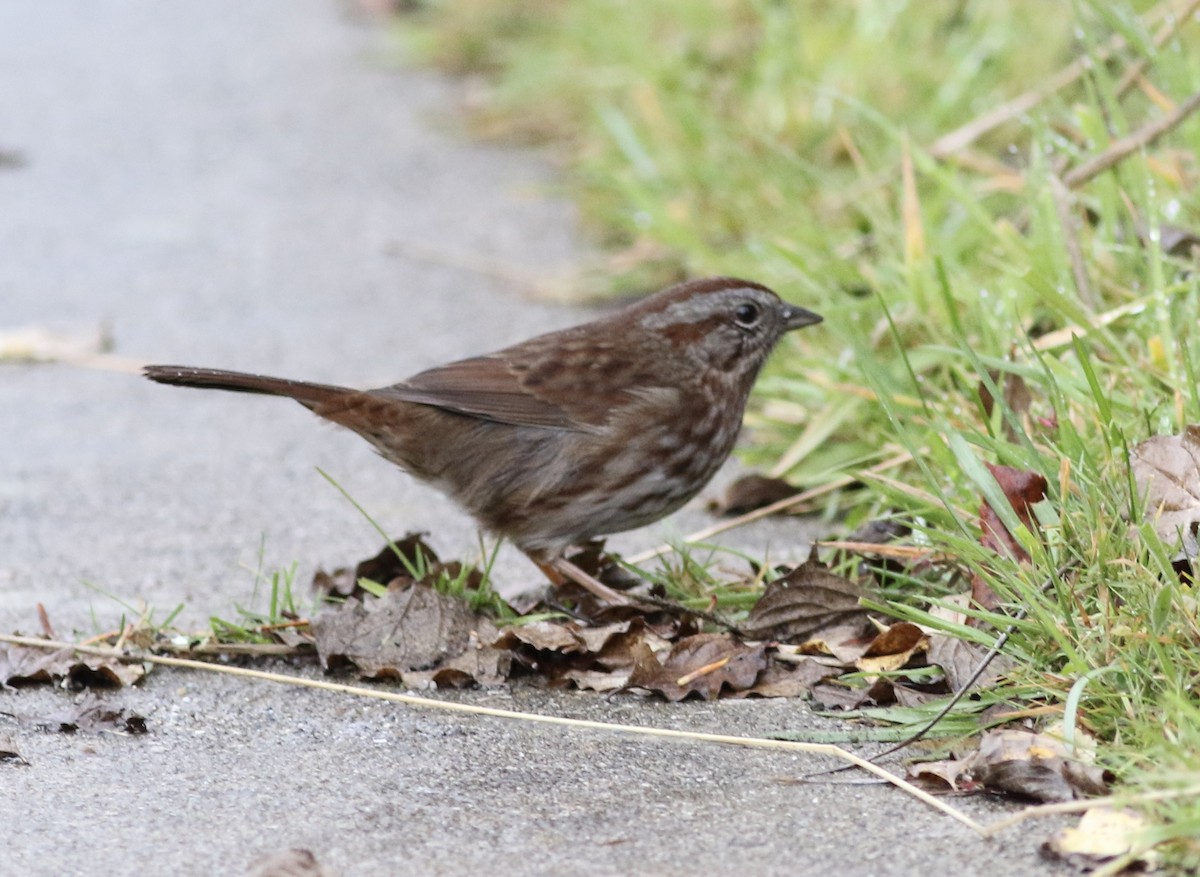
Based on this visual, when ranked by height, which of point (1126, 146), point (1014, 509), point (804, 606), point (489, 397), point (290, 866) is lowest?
point (290, 866)

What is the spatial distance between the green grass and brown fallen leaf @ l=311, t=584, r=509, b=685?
0.83 m

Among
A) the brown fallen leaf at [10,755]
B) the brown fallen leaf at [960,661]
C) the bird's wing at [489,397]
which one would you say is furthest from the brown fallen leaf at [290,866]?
the bird's wing at [489,397]

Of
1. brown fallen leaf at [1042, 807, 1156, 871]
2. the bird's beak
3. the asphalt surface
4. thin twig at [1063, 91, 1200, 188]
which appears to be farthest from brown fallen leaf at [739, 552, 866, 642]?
thin twig at [1063, 91, 1200, 188]

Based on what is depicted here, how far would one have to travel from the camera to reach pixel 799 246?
5.27 meters

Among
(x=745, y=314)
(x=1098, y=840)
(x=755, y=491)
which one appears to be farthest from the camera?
(x=755, y=491)

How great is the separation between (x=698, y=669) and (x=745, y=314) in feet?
4.22

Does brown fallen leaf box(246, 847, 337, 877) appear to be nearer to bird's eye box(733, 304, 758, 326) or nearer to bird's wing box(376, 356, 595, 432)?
bird's wing box(376, 356, 595, 432)

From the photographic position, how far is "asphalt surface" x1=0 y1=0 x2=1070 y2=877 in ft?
8.36

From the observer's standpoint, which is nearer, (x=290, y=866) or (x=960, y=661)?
(x=290, y=866)

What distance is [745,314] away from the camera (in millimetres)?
4246

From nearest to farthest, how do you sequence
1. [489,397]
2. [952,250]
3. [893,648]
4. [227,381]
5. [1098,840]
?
[1098,840] → [893,648] → [227,381] → [489,397] → [952,250]

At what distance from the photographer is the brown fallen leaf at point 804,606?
3.31 metres

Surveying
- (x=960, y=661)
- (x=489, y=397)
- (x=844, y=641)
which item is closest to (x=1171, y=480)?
(x=960, y=661)

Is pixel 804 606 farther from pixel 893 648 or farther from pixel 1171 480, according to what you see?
pixel 1171 480
